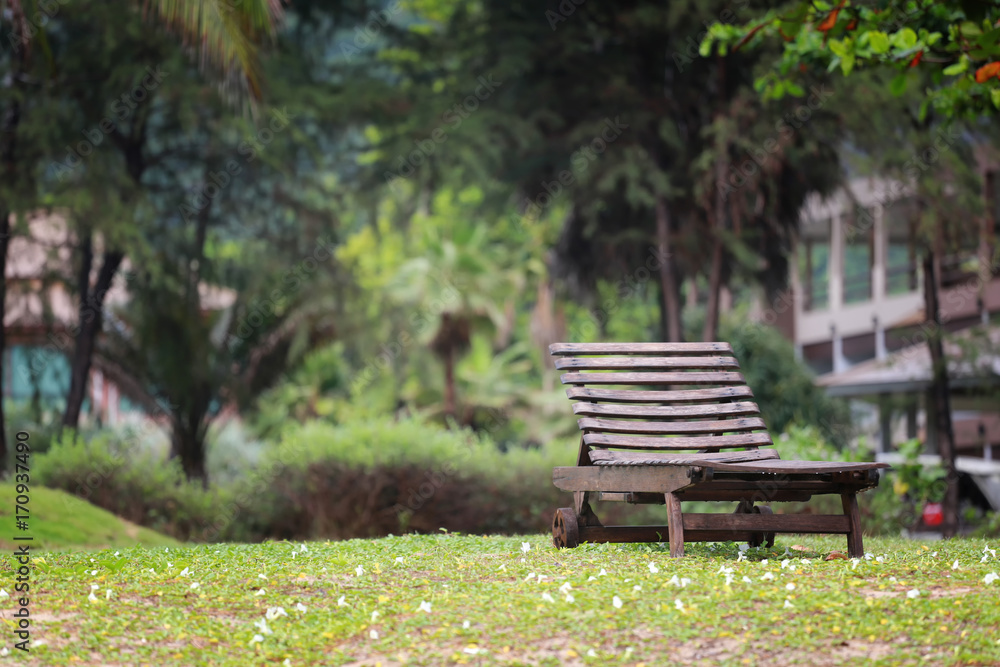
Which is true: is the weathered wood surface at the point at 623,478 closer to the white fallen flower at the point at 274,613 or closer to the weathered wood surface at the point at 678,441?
the weathered wood surface at the point at 678,441

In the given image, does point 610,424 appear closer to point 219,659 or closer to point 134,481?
point 219,659

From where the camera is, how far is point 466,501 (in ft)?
42.4

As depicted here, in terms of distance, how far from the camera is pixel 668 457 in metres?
6.81

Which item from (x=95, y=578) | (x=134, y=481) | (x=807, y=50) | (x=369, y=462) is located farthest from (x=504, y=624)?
(x=134, y=481)

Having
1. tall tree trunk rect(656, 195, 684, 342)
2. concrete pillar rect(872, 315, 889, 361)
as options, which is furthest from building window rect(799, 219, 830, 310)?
tall tree trunk rect(656, 195, 684, 342)

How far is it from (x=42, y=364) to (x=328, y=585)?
13.7m

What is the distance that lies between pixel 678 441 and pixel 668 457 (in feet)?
2.08

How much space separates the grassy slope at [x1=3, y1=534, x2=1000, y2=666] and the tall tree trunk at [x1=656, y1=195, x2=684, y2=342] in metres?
11.4

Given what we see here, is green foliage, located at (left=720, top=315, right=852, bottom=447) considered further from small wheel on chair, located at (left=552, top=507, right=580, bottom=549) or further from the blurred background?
small wheel on chair, located at (left=552, top=507, right=580, bottom=549)

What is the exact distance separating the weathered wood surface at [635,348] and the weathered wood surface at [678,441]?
664 mm

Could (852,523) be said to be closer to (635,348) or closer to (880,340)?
(635,348)

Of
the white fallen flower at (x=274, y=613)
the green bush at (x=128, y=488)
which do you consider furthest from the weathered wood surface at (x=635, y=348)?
the green bush at (x=128, y=488)

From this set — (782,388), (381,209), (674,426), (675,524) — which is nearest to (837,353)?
(782,388)

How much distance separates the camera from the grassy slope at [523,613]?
4.27m
